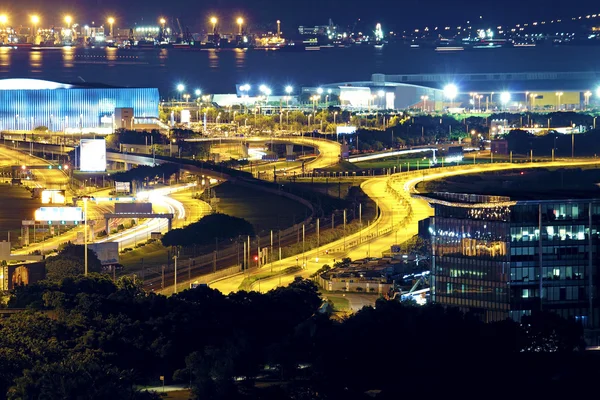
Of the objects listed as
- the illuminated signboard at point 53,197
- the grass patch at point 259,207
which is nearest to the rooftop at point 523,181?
the grass patch at point 259,207

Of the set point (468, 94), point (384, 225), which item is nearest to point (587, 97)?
point (468, 94)

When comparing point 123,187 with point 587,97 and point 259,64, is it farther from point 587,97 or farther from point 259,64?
point 259,64

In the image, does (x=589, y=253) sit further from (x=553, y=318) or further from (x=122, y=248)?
(x=122, y=248)

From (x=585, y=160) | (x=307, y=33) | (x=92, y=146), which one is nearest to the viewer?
(x=92, y=146)

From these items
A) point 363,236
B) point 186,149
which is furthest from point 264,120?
point 363,236

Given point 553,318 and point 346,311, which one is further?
point 346,311

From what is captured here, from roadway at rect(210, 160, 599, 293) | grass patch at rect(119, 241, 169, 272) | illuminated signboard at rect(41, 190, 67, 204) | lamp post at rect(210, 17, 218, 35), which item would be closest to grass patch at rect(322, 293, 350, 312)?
roadway at rect(210, 160, 599, 293)
